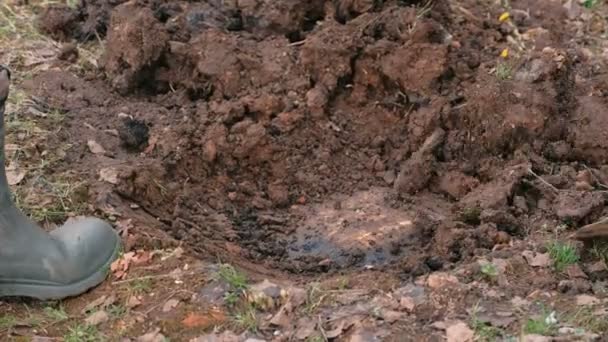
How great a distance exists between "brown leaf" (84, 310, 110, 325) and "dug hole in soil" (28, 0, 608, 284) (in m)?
0.44

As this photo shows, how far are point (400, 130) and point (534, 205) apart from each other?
76cm

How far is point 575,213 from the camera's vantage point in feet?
10.3

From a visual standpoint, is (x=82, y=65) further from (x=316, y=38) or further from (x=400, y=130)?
(x=400, y=130)

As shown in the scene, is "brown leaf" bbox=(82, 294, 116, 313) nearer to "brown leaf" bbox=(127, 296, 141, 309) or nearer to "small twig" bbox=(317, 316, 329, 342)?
"brown leaf" bbox=(127, 296, 141, 309)

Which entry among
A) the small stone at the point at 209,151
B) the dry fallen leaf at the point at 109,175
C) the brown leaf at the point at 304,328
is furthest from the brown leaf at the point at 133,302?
the small stone at the point at 209,151

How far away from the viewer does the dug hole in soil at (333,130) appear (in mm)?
3393

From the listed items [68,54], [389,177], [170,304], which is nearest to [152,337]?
[170,304]

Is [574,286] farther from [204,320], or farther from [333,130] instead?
[333,130]

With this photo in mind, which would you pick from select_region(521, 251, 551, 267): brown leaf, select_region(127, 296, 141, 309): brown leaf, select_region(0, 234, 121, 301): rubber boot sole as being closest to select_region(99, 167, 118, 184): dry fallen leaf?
select_region(0, 234, 121, 301): rubber boot sole

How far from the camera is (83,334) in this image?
2.79m

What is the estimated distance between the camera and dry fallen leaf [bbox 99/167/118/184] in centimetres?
339

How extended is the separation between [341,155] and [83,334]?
1490 mm

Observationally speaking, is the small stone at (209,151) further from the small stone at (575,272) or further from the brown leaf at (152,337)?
the small stone at (575,272)

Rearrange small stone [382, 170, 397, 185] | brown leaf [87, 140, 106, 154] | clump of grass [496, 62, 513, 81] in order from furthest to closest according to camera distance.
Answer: clump of grass [496, 62, 513, 81]
small stone [382, 170, 397, 185]
brown leaf [87, 140, 106, 154]
